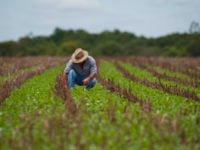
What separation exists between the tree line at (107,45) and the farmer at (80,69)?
4196 centimetres

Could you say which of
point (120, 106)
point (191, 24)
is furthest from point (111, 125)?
point (191, 24)

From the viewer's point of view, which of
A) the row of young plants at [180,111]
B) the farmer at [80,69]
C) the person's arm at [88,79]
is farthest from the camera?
the farmer at [80,69]

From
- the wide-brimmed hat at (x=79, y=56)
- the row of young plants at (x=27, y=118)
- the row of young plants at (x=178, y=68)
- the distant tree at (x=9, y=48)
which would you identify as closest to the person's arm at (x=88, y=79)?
the wide-brimmed hat at (x=79, y=56)

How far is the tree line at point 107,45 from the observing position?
64125 millimetres

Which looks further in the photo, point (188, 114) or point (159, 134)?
point (188, 114)

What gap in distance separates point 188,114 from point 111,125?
1.82 metres

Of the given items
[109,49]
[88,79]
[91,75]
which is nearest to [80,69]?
[91,75]

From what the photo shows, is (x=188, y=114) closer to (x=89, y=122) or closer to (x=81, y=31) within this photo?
(x=89, y=122)

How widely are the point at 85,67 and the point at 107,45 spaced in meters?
62.1

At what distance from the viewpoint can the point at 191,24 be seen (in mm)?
67375

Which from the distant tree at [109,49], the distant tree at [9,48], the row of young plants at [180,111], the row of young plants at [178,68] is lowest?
the distant tree at [109,49]

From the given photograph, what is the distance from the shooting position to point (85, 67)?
11.1 m

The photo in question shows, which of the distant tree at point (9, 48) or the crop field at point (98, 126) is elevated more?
the crop field at point (98, 126)

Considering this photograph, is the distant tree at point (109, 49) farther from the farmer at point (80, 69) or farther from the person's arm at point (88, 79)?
the person's arm at point (88, 79)
